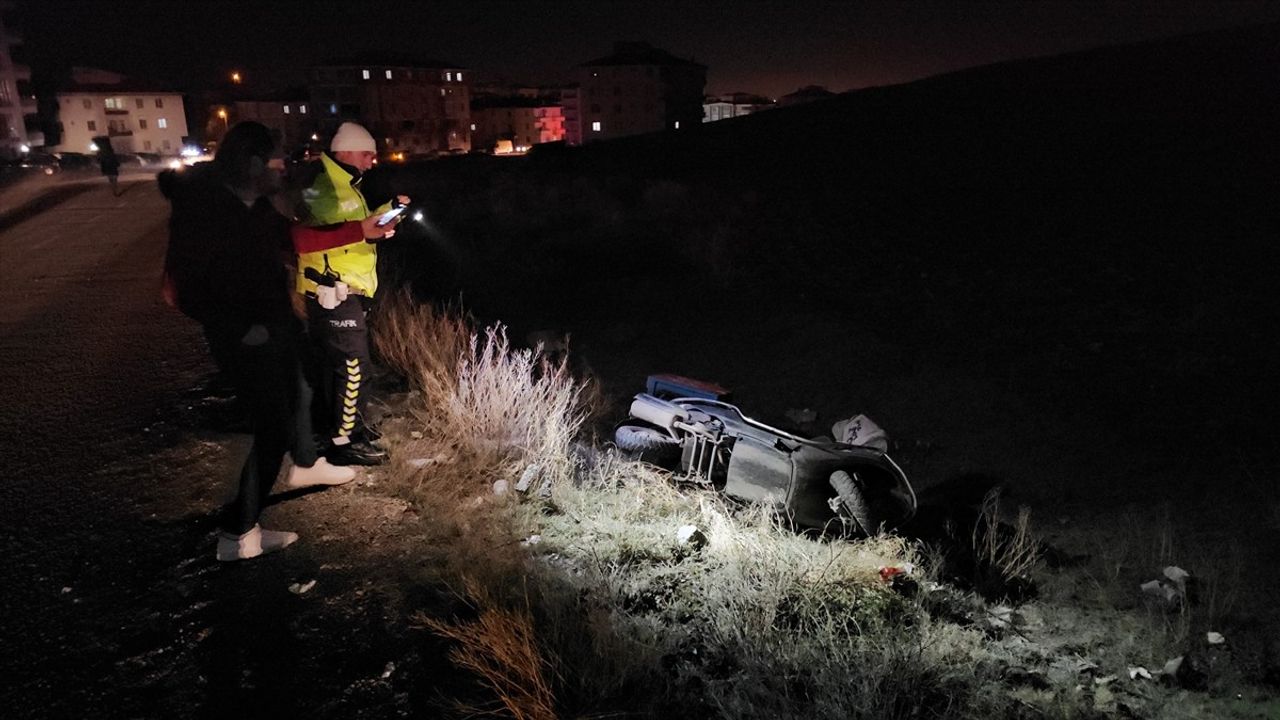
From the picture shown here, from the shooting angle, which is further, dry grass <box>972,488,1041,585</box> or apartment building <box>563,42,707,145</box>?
apartment building <box>563,42,707,145</box>

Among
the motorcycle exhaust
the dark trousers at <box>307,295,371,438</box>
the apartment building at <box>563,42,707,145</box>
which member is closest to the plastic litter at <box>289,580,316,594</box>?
the dark trousers at <box>307,295,371,438</box>

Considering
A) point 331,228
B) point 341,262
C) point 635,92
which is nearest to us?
point 331,228

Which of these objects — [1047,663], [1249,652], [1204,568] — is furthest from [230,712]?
[1204,568]

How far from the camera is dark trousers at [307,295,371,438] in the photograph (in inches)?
166

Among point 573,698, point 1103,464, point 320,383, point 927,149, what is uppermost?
point 927,149

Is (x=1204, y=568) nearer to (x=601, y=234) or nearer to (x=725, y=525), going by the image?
(x=725, y=525)

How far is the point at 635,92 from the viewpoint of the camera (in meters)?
64.8

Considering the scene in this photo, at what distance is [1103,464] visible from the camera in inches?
231

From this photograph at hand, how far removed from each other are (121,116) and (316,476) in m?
71.2

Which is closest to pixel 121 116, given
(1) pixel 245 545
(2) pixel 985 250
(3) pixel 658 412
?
(2) pixel 985 250

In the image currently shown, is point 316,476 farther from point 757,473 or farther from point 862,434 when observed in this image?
point 862,434

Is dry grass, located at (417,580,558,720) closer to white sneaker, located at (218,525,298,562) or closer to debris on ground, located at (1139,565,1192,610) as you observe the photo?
white sneaker, located at (218,525,298,562)

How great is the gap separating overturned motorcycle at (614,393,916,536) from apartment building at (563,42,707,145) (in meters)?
60.6

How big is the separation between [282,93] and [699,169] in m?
61.3
